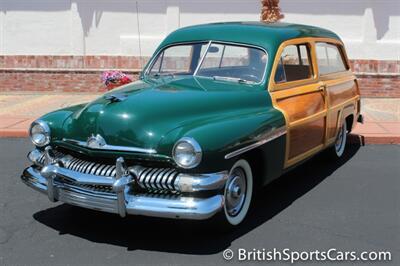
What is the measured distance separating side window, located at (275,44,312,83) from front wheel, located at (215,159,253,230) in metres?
1.14

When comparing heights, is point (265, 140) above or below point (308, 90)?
below

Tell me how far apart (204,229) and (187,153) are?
85 cm

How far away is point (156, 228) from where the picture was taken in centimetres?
427

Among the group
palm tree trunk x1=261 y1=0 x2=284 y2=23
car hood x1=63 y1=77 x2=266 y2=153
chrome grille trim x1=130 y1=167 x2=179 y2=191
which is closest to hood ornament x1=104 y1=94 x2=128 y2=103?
car hood x1=63 y1=77 x2=266 y2=153

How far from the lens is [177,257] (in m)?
3.73

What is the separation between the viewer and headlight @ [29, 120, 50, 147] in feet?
14.3

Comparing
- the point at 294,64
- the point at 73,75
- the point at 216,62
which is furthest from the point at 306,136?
the point at 73,75

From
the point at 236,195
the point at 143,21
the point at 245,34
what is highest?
the point at 143,21

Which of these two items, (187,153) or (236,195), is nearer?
(187,153)

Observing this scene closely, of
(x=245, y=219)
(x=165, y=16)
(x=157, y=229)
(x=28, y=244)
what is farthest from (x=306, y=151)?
(x=165, y=16)

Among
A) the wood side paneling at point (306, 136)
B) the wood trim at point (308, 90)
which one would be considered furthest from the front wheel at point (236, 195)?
the wood side paneling at point (306, 136)

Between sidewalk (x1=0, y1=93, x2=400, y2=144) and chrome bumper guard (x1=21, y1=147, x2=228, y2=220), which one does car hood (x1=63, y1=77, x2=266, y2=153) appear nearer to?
chrome bumper guard (x1=21, y1=147, x2=228, y2=220)

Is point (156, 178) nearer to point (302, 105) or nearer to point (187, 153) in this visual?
point (187, 153)

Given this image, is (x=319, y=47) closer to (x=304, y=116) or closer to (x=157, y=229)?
(x=304, y=116)
